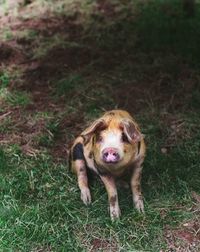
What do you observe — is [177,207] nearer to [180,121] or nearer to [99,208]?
[99,208]

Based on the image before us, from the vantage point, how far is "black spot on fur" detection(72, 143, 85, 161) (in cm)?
436

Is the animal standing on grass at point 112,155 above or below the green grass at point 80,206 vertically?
above

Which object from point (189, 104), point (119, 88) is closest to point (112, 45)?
point (119, 88)

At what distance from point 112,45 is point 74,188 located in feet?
8.67

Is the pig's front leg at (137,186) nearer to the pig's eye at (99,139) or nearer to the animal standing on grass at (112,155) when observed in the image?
the animal standing on grass at (112,155)

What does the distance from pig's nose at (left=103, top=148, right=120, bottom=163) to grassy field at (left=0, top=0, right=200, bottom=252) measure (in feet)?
1.57

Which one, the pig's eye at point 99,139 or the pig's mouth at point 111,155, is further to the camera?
the pig's eye at point 99,139

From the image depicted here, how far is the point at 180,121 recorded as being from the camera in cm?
515

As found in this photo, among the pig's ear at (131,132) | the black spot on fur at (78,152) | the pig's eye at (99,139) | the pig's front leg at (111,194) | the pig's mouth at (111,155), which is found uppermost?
the pig's ear at (131,132)

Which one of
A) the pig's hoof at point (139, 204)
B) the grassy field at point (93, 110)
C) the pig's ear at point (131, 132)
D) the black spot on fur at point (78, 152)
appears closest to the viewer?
the pig's ear at point (131, 132)

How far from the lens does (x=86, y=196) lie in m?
4.21

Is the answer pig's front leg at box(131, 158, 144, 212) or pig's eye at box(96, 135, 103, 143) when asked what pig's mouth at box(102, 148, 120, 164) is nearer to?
pig's eye at box(96, 135, 103, 143)

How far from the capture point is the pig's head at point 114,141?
3.73m

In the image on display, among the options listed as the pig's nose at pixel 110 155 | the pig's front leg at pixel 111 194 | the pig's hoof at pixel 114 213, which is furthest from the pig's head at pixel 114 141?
the pig's hoof at pixel 114 213
